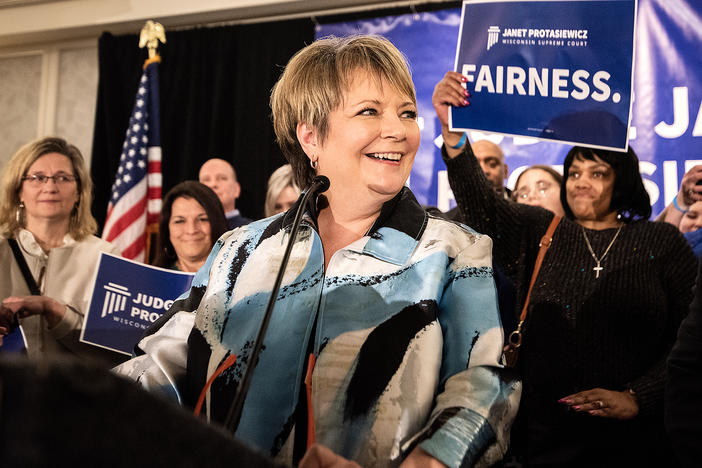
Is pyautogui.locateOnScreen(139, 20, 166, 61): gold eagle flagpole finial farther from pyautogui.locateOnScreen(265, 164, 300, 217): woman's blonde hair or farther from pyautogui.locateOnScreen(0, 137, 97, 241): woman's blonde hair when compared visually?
pyautogui.locateOnScreen(0, 137, 97, 241): woman's blonde hair

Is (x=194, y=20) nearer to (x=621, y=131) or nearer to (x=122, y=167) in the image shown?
(x=122, y=167)

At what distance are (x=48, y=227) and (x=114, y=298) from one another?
2.58 feet

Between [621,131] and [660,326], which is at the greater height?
[621,131]

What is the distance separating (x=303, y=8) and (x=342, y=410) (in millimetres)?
5104

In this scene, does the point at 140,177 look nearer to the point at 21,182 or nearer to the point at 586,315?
the point at 21,182

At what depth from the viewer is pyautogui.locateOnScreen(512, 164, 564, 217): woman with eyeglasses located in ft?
11.6

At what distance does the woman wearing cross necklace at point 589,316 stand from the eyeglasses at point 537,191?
1055mm

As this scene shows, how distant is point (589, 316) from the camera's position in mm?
2229

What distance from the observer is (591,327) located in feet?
7.26

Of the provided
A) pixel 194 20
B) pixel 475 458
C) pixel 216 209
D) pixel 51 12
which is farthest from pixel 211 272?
pixel 51 12

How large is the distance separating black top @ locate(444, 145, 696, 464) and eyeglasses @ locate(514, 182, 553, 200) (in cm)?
117

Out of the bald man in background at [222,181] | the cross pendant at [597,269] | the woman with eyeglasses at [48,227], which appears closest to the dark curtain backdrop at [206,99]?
the bald man in background at [222,181]

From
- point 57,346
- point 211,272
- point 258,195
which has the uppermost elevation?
point 258,195

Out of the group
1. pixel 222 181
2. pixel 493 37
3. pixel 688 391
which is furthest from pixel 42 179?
pixel 688 391
